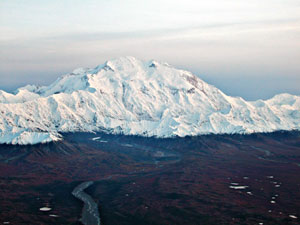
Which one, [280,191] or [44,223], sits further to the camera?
[280,191]

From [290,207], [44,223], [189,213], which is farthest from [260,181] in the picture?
[44,223]

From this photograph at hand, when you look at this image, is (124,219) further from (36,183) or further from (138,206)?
(36,183)

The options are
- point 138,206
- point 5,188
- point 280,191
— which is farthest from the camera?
point 5,188

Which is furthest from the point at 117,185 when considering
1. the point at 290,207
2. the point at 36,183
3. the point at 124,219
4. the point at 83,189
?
the point at 290,207

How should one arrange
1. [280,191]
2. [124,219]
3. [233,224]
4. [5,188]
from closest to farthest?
[233,224], [124,219], [280,191], [5,188]

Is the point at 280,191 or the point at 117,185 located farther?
the point at 117,185

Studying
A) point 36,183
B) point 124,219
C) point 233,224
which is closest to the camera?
point 233,224

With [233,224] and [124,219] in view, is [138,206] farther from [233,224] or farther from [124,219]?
[233,224]

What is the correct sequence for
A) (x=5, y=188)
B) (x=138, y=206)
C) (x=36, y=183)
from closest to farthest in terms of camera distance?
(x=138, y=206), (x=5, y=188), (x=36, y=183)
